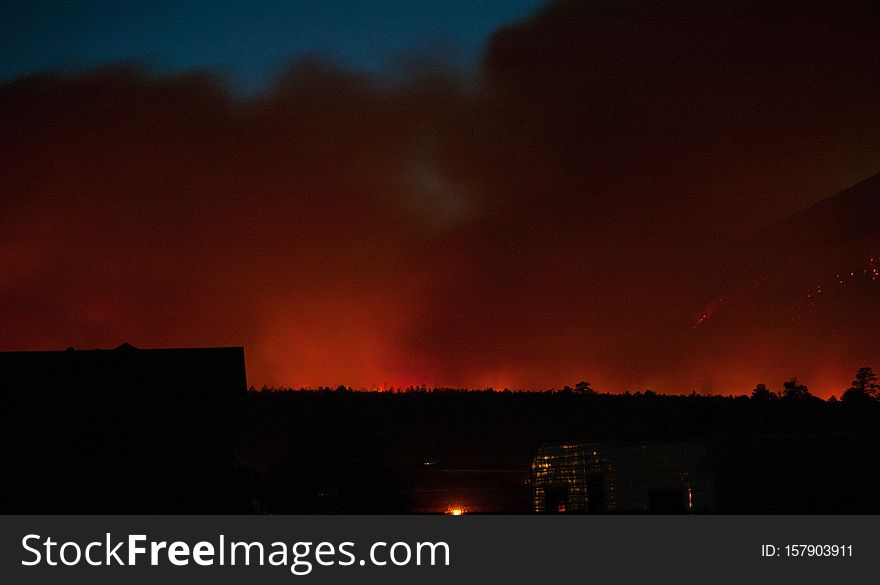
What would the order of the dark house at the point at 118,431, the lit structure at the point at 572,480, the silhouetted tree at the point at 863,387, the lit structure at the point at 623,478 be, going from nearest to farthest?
1. the lit structure at the point at 623,478
2. the dark house at the point at 118,431
3. the lit structure at the point at 572,480
4. the silhouetted tree at the point at 863,387

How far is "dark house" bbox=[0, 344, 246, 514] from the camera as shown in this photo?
86.6 ft

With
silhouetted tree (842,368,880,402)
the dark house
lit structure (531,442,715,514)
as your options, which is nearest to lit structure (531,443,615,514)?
lit structure (531,442,715,514)

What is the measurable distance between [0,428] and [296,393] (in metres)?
69.8

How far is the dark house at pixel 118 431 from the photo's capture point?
2639cm

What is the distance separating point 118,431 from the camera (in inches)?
1064

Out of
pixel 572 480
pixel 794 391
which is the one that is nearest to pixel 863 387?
pixel 794 391

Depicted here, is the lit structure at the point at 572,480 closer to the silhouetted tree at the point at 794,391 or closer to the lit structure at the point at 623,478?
the lit structure at the point at 623,478

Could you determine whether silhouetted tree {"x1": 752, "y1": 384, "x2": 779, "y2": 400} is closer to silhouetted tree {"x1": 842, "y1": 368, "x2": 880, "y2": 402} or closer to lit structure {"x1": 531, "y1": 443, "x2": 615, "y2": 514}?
silhouetted tree {"x1": 842, "y1": 368, "x2": 880, "y2": 402}

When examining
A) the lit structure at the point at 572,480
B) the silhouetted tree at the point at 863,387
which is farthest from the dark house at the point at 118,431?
the silhouetted tree at the point at 863,387

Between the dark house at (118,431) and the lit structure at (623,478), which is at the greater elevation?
the dark house at (118,431)

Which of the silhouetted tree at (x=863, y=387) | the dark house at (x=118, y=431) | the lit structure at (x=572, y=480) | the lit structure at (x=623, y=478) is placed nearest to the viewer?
the lit structure at (x=623, y=478)

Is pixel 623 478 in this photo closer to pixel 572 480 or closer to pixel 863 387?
pixel 572 480
